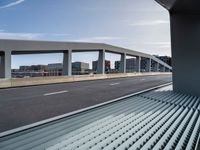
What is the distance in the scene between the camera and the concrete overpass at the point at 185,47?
9.86 metres

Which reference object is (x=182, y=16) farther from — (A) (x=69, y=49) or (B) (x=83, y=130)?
(A) (x=69, y=49)

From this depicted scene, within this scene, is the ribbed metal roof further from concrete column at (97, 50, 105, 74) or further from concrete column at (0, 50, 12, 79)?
concrete column at (97, 50, 105, 74)

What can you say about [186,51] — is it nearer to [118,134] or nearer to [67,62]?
[118,134]

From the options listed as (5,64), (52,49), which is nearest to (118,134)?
(5,64)

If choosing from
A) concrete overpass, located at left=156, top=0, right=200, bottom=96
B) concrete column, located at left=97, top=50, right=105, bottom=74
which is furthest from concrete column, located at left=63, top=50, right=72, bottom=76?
concrete overpass, located at left=156, top=0, right=200, bottom=96

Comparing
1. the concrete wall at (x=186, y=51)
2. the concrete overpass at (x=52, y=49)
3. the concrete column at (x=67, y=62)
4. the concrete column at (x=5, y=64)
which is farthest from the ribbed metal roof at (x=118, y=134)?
the concrete column at (x=67, y=62)

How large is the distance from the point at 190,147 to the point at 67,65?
27.4 meters

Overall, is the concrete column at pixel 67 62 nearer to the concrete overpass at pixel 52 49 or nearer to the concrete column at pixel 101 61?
the concrete overpass at pixel 52 49

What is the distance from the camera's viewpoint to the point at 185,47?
10.2 metres

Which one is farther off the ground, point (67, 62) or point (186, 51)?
point (67, 62)

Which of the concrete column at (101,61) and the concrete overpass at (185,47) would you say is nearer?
the concrete overpass at (185,47)

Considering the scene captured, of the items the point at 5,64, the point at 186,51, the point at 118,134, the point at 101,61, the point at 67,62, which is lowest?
the point at 118,134

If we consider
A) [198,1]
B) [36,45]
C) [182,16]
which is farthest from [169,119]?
[36,45]

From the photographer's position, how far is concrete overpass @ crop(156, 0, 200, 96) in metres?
9.86
